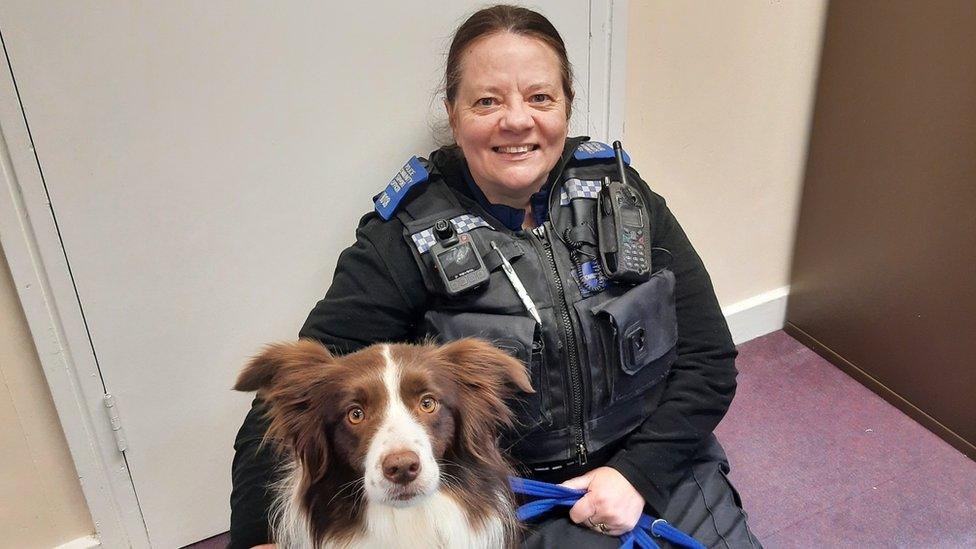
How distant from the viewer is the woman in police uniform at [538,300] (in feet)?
4.36

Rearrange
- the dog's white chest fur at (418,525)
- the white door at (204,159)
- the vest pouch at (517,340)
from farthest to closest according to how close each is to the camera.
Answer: the white door at (204,159)
the vest pouch at (517,340)
the dog's white chest fur at (418,525)

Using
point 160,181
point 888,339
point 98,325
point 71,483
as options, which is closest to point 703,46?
point 888,339

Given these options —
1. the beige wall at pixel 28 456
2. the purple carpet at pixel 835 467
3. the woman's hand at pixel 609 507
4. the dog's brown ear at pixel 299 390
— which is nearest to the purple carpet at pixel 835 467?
the purple carpet at pixel 835 467

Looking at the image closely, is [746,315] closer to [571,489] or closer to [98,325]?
[571,489]

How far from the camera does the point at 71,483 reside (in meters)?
1.80

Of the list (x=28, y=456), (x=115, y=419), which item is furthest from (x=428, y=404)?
(x=28, y=456)

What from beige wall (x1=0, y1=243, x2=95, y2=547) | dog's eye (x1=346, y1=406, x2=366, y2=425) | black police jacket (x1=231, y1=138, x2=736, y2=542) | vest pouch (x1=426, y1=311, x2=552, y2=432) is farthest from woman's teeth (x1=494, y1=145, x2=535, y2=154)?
Answer: beige wall (x1=0, y1=243, x2=95, y2=547)

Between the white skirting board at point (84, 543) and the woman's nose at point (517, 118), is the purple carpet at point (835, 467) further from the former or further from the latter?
the woman's nose at point (517, 118)

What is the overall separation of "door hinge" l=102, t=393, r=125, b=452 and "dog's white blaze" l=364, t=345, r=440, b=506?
0.96 m

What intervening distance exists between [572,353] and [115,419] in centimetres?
111

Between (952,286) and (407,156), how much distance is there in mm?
1648

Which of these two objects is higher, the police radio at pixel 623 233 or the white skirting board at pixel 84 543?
the police radio at pixel 623 233

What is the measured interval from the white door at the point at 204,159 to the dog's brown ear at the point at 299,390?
624 mm

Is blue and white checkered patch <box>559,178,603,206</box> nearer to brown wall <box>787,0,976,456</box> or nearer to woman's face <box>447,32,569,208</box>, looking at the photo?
woman's face <box>447,32,569,208</box>
